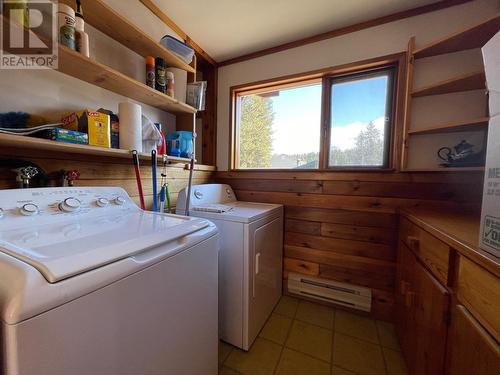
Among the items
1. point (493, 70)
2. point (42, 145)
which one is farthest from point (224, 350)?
point (493, 70)

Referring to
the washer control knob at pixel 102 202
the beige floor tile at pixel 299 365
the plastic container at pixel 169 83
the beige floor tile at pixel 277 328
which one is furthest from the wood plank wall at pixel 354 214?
the washer control knob at pixel 102 202

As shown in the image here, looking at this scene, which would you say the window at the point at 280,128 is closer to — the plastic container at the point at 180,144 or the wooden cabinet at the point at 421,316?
the plastic container at the point at 180,144

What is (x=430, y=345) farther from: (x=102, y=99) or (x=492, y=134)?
(x=102, y=99)

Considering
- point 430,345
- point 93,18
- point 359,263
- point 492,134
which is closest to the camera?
point 492,134

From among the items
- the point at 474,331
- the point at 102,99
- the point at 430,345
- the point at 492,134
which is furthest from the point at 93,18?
the point at 430,345

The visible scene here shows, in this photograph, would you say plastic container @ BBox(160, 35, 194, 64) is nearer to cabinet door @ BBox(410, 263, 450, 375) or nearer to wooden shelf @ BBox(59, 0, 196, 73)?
wooden shelf @ BBox(59, 0, 196, 73)

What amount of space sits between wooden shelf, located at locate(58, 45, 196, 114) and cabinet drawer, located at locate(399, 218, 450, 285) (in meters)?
1.63

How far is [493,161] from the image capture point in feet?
1.77

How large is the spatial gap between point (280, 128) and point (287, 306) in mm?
1609

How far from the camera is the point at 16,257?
488mm

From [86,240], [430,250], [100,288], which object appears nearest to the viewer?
[100,288]

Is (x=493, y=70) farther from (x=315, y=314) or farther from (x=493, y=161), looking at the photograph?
(x=315, y=314)

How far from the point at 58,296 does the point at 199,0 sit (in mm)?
1824

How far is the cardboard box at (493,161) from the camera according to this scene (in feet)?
1.70
